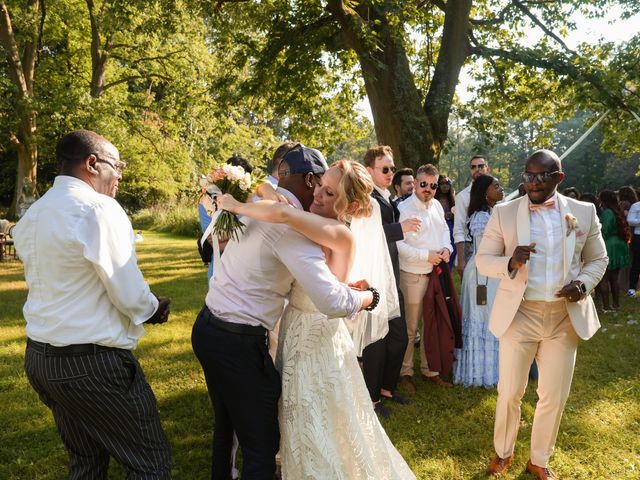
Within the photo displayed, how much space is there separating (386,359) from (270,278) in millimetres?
2981

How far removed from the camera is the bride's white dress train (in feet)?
10.1

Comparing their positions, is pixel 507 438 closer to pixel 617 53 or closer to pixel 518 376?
pixel 518 376

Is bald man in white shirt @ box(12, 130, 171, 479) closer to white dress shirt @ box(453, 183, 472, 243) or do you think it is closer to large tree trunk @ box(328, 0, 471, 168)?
white dress shirt @ box(453, 183, 472, 243)

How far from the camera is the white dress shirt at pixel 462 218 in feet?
21.5

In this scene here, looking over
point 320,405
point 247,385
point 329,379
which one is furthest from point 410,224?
point 247,385

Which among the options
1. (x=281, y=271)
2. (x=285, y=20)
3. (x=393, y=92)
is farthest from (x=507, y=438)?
(x=285, y=20)

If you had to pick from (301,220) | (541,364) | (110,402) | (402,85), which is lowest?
(541,364)

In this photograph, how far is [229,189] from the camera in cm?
306

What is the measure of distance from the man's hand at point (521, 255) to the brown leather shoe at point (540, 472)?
1.66m

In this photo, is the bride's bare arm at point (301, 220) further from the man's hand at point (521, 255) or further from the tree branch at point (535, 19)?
the tree branch at point (535, 19)

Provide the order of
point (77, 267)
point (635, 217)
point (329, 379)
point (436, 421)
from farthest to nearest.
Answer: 1. point (635, 217)
2. point (436, 421)
3. point (329, 379)
4. point (77, 267)

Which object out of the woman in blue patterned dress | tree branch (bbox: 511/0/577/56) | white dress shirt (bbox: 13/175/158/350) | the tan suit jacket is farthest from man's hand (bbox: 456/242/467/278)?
tree branch (bbox: 511/0/577/56)

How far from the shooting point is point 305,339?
3.17 m

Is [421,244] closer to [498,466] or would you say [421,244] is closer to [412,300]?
[412,300]
